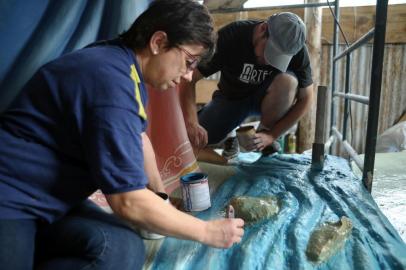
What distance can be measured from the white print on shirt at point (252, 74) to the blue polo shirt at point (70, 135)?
1.07 m

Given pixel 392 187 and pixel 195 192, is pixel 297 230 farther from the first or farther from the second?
pixel 392 187

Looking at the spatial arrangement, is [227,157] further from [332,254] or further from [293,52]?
[332,254]

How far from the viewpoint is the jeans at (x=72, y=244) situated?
72 centimetres

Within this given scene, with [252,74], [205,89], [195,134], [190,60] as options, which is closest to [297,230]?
[190,60]

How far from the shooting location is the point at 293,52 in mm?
1554

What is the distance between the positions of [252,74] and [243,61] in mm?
83

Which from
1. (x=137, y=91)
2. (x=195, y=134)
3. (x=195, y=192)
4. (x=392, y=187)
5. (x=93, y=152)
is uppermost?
(x=137, y=91)

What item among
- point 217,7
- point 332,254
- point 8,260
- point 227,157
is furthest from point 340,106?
point 8,260

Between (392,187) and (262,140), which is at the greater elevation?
(262,140)

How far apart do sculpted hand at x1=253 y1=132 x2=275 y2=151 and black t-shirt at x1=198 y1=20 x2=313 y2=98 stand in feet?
0.90

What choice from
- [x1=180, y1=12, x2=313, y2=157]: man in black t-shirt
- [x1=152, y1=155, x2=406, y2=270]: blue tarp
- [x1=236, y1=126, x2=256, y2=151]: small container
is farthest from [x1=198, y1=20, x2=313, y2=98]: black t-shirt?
[x1=152, y1=155, x2=406, y2=270]: blue tarp

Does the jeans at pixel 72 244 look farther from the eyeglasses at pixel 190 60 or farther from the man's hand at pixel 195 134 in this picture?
the man's hand at pixel 195 134

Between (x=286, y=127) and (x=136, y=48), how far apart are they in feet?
3.99

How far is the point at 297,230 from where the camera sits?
1.10m
